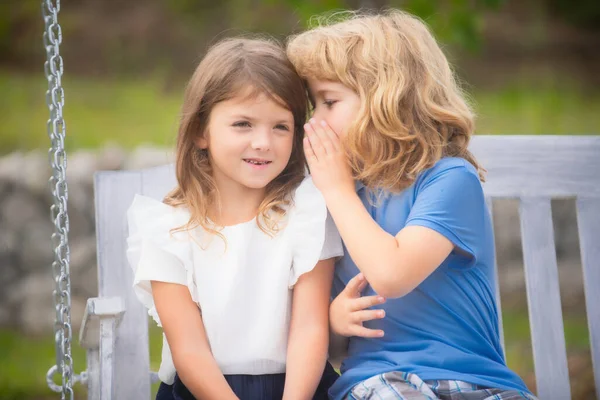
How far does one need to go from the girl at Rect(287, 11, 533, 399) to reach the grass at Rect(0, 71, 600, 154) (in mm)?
4440

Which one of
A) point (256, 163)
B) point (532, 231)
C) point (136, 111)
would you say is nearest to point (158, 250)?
point (256, 163)

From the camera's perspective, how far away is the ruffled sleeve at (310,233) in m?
2.12

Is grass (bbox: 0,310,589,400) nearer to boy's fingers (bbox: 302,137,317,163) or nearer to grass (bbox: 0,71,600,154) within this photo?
grass (bbox: 0,71,600,154)

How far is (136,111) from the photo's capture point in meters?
7.43

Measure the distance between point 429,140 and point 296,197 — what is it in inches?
15.3

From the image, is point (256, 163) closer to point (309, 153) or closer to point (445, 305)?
point (309, 153)

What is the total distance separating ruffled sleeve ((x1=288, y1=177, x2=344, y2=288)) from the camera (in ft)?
6.97

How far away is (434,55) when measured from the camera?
7.32 ft

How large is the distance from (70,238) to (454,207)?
330cm

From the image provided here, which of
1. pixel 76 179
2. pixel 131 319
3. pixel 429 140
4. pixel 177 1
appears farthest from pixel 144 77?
pixel 429 140

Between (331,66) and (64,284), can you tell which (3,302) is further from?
(331,66)

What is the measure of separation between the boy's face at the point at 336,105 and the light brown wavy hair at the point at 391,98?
0.02 metres

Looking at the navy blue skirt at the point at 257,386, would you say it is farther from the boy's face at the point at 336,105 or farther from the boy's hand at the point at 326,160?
the boy's face at the point at 336,105

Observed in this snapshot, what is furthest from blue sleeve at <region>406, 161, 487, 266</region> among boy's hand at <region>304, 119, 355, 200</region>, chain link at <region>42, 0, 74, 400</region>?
chain link at <region>42, 0, 74, 400</region>
